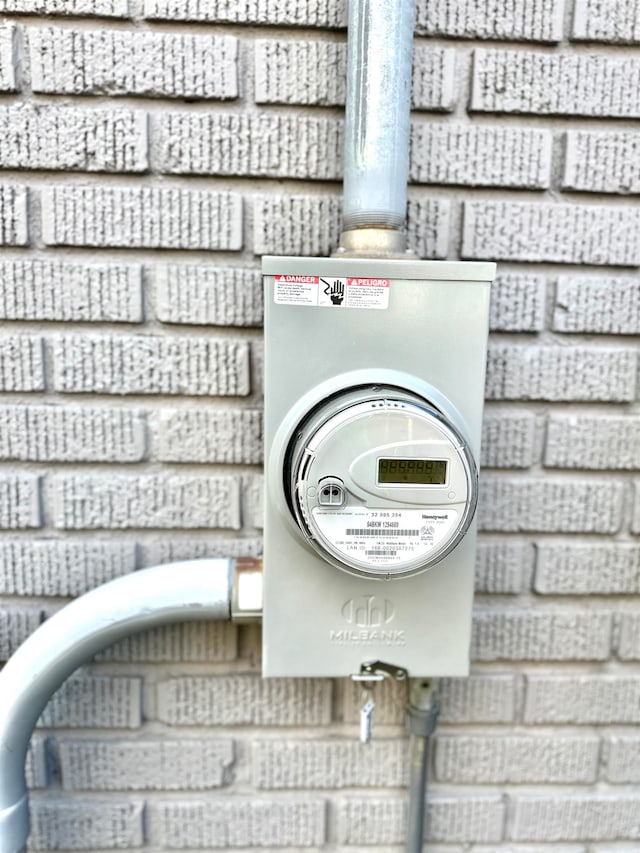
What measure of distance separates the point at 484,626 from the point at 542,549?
5.5 inches

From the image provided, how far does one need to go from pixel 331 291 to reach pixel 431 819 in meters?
0.79

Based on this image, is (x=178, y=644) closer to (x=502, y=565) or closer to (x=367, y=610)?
(x=367, y=610)

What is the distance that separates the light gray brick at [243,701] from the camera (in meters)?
0.79

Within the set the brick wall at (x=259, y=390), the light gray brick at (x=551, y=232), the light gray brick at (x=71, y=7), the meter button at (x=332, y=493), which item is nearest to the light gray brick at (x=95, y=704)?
the brick wall at (x=259, y=390)

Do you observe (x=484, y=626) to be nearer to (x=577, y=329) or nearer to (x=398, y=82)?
(x=577, y=329)

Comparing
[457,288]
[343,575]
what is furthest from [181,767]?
[457,288]

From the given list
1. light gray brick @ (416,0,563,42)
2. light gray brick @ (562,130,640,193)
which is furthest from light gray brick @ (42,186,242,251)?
light gray brick @ (562,130,640,193)

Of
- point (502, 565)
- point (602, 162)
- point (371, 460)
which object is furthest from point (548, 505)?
point (602, 162)

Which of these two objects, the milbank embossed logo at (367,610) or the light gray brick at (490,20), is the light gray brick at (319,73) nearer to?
the light gray brick at (490,20)

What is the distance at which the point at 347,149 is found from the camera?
66 cm

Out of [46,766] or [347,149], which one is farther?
[46,766]

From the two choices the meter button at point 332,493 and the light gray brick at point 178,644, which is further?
the light gray brick at point 178,644

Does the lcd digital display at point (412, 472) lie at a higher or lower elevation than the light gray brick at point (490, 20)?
lower

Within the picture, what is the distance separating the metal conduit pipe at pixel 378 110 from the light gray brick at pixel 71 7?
29 cm
